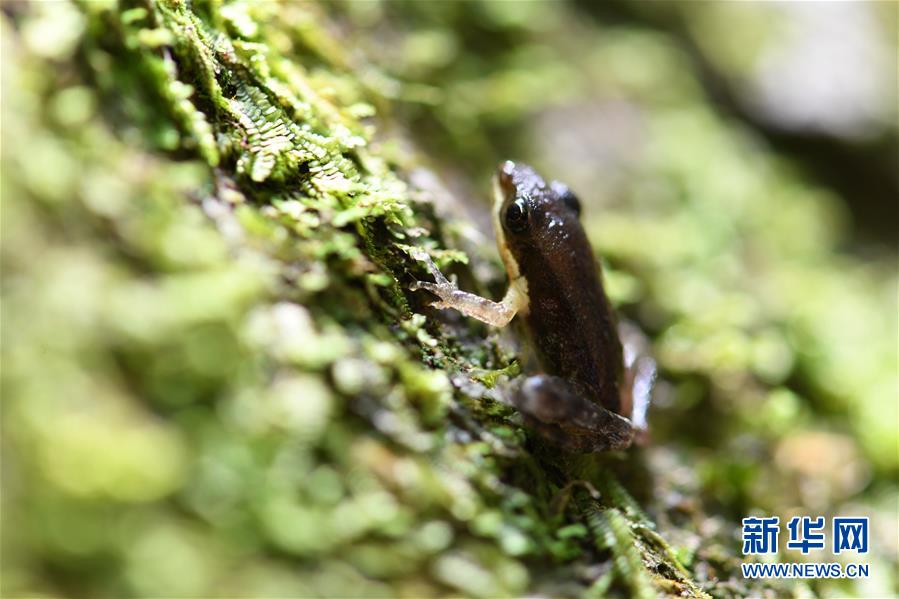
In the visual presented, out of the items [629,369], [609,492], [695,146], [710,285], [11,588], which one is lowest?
[11,588]

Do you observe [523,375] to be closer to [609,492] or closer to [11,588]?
[609,492]

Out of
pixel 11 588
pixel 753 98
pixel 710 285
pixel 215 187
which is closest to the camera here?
pixel 11 588

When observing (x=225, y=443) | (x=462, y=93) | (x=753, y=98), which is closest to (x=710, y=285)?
(x=462, y=93)

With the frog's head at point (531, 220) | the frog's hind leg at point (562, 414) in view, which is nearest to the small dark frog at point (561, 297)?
the frog's head at point (531, 220)

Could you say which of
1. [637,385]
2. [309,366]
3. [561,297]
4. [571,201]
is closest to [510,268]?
[561,297]

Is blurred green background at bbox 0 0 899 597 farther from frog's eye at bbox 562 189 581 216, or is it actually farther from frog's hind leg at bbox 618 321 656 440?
frog's eye at bbox 562 189 581 216

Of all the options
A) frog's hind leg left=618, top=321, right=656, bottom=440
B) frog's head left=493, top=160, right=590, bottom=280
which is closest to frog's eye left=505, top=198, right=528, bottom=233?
frog's head left=493, top=160, right=590, bottom=280

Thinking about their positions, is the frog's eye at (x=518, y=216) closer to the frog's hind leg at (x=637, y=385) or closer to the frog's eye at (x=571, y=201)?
the frog's eye at (x=571, y=201)
